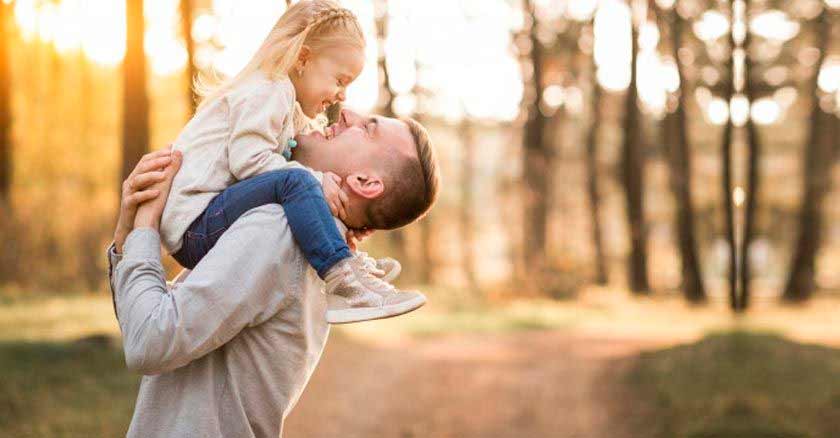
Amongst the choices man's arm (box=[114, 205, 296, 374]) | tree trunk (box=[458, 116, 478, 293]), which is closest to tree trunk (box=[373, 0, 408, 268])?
tree trunk (box=[458, 116, 478, 293])

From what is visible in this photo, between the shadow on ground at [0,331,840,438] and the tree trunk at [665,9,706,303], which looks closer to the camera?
the shadow on ground at [0,331,840,438]

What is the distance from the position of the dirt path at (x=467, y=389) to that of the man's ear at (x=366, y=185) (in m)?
8.00

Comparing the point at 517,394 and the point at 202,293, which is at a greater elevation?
the point at 202,293

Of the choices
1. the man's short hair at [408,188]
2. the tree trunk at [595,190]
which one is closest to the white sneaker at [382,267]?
the man's short hair at [408,188]

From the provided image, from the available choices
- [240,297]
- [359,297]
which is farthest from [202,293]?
[359,297]

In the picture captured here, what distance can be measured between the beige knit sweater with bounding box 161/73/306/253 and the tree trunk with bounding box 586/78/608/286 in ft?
97.7

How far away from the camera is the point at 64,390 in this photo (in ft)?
32.1

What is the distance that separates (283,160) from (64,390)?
7859mm

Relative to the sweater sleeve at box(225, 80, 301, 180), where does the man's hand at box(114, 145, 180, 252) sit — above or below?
below

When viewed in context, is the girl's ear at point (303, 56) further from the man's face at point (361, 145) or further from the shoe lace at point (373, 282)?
the shoe lace at point (373, 282)

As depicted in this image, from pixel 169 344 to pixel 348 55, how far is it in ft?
3.26

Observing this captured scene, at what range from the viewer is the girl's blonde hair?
2.76 m

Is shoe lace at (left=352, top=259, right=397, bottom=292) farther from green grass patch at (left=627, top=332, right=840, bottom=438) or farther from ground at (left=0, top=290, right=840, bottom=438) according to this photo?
green grass patch at (left=627, top=332, right=840, bottom=438)

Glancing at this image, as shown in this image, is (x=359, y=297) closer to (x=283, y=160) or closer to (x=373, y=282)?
(x=373, y=282)
